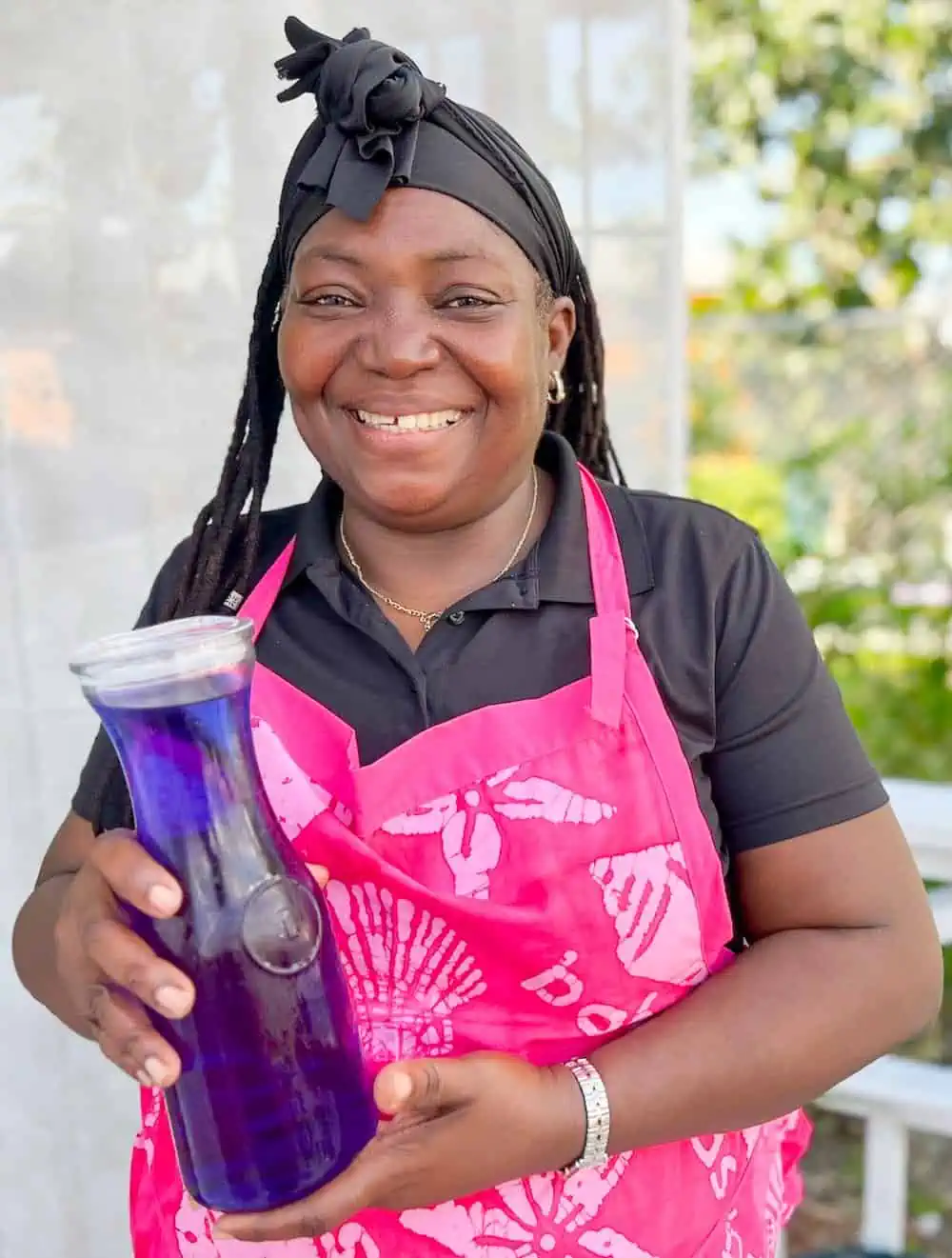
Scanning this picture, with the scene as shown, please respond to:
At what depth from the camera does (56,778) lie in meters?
1.48

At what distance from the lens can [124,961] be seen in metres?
0.80

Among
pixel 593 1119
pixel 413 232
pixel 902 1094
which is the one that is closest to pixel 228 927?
pixel 593 1119

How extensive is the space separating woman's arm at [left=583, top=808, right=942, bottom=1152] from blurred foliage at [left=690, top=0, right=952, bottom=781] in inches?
110

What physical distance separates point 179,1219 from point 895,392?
5240 mm

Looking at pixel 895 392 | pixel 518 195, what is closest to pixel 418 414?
pixel 518 195

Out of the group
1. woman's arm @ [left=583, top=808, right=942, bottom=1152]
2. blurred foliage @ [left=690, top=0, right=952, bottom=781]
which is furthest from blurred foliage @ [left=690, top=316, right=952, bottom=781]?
woman's arm @ [left=583, top=808, right=942, bottom=1152]

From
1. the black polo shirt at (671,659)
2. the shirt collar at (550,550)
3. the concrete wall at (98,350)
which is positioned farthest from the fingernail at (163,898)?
the concrete wall at (98,350)

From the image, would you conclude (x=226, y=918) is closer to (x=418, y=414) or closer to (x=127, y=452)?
(x=418, y=414)

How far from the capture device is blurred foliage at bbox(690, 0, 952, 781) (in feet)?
13.0

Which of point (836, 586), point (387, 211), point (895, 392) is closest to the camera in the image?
point (387, 211)

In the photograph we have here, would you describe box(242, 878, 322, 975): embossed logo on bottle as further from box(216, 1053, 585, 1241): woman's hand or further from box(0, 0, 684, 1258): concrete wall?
box(0, 0, 684, 1258): concrete wall

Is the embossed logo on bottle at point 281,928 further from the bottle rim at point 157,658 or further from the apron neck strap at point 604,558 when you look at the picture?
the apron neck strap at point 604,558

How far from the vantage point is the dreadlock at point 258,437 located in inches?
43.2

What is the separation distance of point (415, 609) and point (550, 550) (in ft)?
0.44
